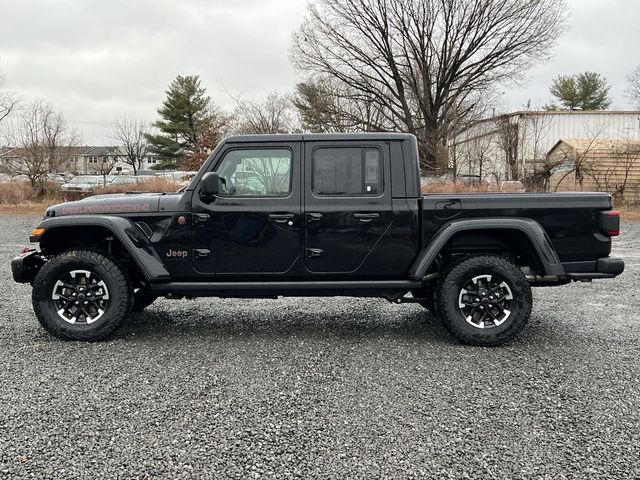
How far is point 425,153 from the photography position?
86.9 ft

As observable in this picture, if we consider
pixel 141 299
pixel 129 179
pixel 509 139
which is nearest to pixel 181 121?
pixel 129 179

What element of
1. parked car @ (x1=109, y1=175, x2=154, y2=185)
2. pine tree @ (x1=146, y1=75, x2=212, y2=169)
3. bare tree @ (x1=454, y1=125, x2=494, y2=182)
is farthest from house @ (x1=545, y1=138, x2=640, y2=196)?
pine tree @ (x1=146, y1=75, x2=212, y2=169)

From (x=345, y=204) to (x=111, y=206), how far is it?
203 centimetres

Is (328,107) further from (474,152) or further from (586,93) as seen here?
(586,93)

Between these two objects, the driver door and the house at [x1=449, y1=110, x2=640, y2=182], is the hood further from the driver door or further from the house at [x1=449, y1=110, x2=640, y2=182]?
the house at [x1=449, y1=110, x2=640, y2=182]

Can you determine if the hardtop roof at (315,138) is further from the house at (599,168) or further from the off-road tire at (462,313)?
the house at (599,168)

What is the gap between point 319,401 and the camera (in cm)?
330

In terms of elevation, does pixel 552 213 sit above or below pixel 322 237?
above

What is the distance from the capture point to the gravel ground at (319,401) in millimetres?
2572

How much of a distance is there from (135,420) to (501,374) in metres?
2.49

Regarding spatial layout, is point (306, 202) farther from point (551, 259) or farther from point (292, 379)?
point (551, 259)

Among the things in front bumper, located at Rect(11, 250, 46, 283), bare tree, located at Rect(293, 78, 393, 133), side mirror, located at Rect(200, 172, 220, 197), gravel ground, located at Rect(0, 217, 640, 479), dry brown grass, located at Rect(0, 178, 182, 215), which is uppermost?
bare tree, located at Rect(293, 78, 393, 133)

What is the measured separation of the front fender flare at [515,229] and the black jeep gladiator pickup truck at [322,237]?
0.01m

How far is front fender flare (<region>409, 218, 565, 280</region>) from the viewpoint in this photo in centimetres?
432
